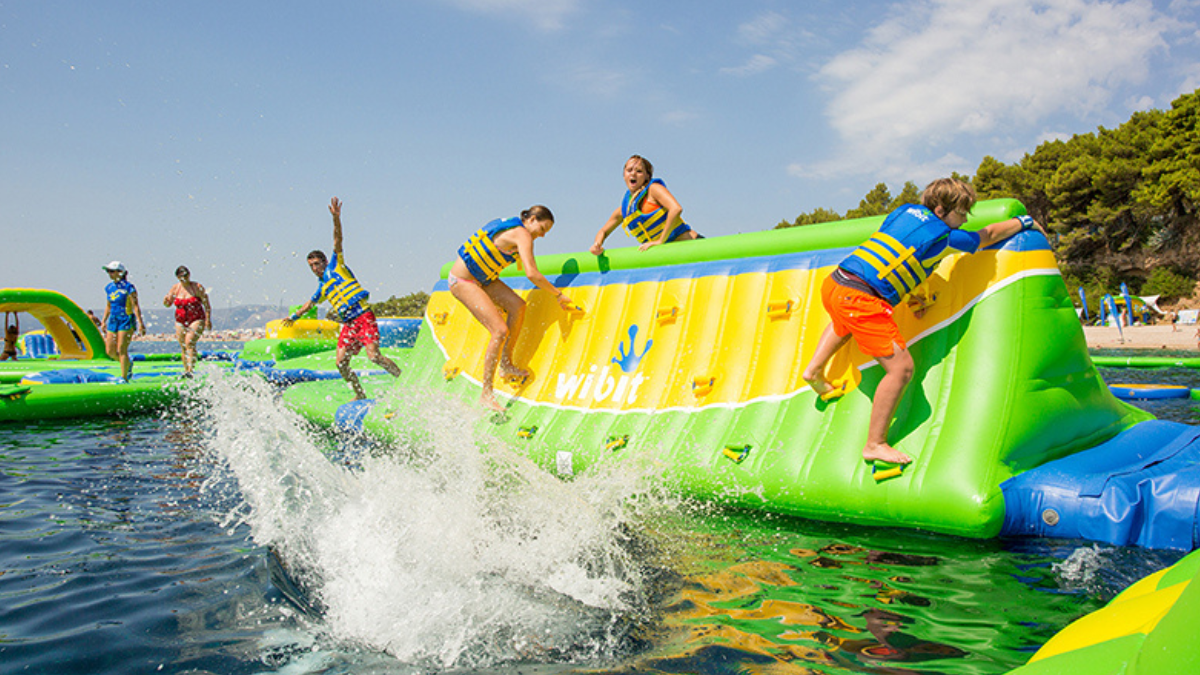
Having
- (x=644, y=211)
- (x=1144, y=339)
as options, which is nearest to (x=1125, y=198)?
(x=1144, y=339)

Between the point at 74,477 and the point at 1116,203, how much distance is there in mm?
32526

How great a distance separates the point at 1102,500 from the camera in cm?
271

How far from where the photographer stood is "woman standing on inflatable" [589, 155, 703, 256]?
4.85m

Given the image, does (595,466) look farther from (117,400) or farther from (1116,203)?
(1116,203)

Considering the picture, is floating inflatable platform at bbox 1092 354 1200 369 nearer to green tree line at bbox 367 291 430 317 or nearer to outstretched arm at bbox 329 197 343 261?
outstretched arm at bbox 329 197 343 261

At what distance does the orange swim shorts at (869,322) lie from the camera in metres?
3.03

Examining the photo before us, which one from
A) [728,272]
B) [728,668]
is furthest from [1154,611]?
[728,272]

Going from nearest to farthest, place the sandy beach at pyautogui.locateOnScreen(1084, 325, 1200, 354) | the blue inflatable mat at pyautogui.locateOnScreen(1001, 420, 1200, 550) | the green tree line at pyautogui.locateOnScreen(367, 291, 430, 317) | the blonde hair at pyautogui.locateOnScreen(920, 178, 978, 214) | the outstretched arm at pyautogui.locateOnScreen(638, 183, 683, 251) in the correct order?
the blue inflatable mat at pyautogui.locateOnScreen(1001, 420, 1200, 550)
the blonde hair at pyautogui.locateOnScreen(920, 178, 978, 214)
the outstretched arm at pyautogui.locateOnScreen(638, 183, 683, 251)
the sandy beach at pyautogui.locateOnScreen(1084, 325, 1200, 354)
the green tree line at pyautogui.locateOnScreen(367, 291, 430, 317)

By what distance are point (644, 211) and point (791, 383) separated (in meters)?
1.84

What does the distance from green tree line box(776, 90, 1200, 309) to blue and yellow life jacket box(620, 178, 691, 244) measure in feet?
82.6

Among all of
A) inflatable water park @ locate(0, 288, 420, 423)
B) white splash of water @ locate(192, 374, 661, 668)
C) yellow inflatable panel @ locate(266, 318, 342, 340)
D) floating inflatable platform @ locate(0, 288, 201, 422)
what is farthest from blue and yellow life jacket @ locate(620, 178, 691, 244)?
yellow inflatable panel @ locate(266, 318, 342, 340)

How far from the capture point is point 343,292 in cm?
654

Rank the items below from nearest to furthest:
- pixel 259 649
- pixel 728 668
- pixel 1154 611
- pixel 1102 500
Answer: pixel 1154 611
pixel 728 668
pixel 259 649
pixel 1102 500

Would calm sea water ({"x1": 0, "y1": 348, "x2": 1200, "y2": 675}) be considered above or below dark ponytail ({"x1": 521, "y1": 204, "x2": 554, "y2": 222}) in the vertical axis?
below
